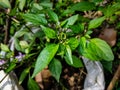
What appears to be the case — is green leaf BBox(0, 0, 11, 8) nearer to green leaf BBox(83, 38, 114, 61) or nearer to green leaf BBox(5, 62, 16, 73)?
green leaf BBox(5, 62, 16, 73)

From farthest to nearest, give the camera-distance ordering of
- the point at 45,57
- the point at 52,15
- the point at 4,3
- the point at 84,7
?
1. the point at 4,3
2. the point at 84,7
3. the point at 52,15
4. the point at 45,57

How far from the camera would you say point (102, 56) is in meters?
1.06

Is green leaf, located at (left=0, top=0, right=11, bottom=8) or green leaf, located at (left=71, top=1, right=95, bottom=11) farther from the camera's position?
green leaf, located at (left=0, top=0, right=11, bottom=8)

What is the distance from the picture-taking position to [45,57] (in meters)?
0.98

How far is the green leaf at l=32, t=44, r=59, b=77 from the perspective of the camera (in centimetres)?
96

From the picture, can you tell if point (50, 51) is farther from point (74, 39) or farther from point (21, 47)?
point (21, 47)

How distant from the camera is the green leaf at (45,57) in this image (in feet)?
3.15

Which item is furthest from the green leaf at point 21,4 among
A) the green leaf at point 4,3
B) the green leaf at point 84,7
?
the green leaf at point 84,7

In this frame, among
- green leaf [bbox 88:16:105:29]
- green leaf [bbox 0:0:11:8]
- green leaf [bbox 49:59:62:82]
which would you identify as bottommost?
green leaf [bbox 49:59:62:82]

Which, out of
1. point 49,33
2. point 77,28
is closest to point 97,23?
point 77,28

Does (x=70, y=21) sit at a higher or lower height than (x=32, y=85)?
higher

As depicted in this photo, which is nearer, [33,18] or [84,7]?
[33,18]

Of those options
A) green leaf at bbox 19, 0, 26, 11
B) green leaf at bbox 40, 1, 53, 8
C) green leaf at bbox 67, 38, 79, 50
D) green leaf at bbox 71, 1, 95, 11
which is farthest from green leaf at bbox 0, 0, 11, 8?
green leaf at bbox 67, 38, 79, 50

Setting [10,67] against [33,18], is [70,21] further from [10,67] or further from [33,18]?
[10,67]
